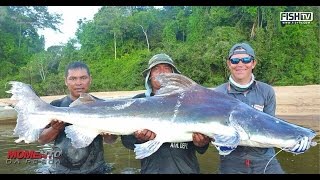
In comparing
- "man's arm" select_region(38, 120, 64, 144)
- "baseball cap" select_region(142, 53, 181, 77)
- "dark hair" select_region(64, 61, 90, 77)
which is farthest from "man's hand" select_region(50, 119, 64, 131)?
"baseball cap" select_region(142, 53, 181, 77)

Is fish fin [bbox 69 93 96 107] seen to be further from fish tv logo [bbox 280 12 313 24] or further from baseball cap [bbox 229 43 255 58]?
fish tv logo [bbox 280 12 313 24]

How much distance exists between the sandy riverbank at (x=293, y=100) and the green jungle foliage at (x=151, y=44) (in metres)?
0.09

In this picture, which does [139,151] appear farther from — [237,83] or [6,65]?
[6,65]

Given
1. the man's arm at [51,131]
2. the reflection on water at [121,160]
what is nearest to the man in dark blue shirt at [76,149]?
the man's arm at [51,131]

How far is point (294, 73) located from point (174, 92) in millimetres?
1831

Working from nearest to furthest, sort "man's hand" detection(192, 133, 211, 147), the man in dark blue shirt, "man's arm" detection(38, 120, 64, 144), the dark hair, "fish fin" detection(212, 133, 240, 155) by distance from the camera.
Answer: "fish fin" detection(212, 133, 240, 155) → "man's hand" detection(192, 133, 211, 147) → "man's arm" detection(38, 120, 64, 144) → the man in dark blue shirt → the dark hair

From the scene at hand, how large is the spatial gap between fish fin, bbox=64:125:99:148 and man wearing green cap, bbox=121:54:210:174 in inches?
14.8

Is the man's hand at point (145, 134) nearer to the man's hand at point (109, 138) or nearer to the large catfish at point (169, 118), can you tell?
the large catfish at point (169, 118)

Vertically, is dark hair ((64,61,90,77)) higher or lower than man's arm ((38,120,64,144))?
higher

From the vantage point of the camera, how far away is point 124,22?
5523 millimetres

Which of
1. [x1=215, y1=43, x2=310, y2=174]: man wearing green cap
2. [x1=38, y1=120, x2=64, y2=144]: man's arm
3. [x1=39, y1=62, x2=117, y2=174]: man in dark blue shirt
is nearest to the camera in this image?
[x1=215, y1=43, x2=310, y2=174]: man wearing green cap

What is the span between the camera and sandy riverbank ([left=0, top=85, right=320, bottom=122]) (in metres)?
5.09

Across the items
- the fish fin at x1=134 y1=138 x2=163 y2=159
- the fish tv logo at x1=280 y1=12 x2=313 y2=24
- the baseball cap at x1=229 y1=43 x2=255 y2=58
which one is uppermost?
the fish tv logo at x1=280 y1=12 x2=313 y2=24
